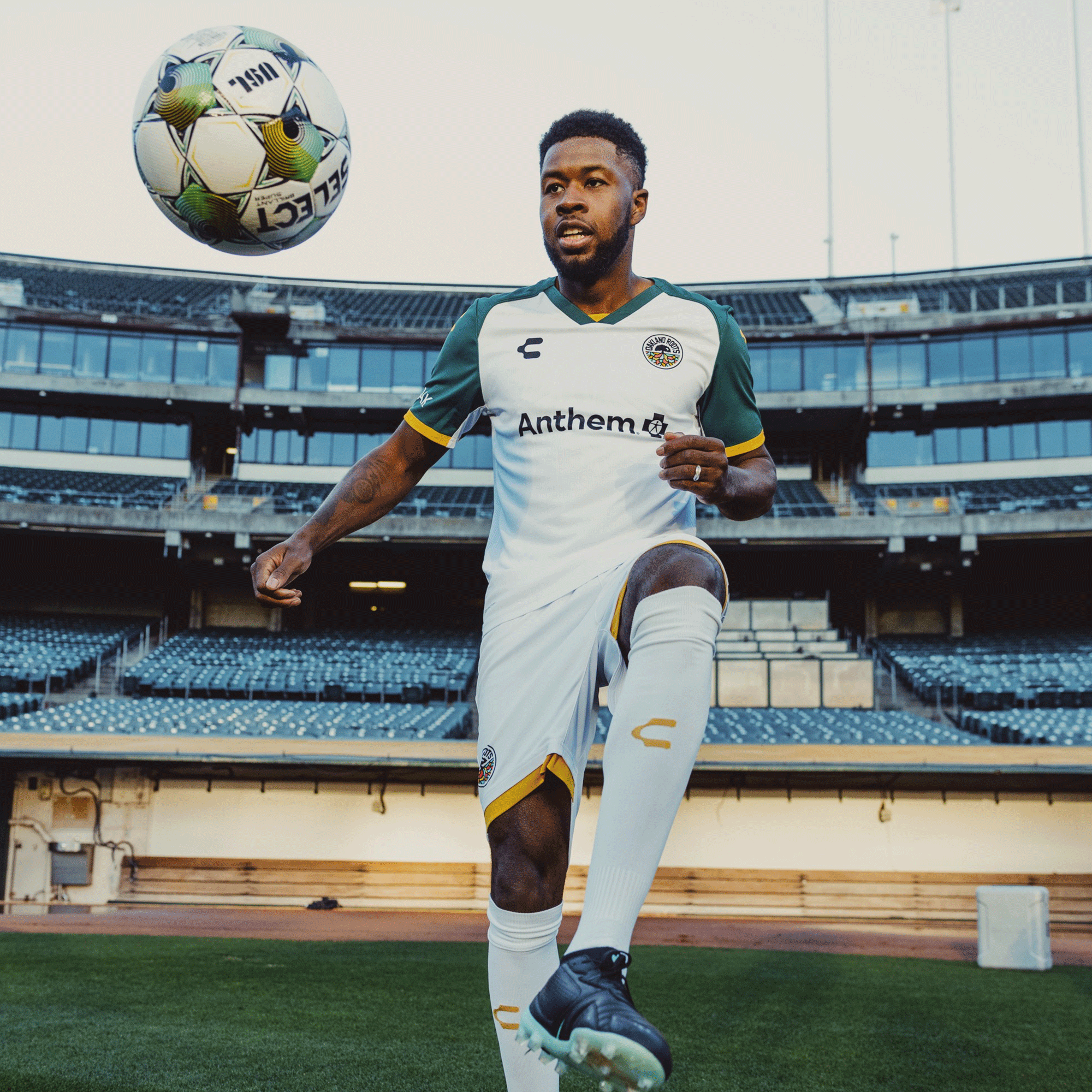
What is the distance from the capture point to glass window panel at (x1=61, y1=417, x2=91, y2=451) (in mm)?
32250

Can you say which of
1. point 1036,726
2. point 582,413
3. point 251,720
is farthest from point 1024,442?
point 582,413

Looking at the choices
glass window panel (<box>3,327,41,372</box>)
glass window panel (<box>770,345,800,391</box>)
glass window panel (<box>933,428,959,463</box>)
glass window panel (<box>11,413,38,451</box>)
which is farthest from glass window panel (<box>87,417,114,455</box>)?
glass window panel (<box>933,428,959,463</box>)

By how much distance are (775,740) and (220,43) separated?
1655cm

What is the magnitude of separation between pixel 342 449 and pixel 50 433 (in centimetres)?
817

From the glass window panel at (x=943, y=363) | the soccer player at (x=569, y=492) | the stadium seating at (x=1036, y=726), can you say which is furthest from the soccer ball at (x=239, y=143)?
the glass window panel at (x=943, y=363)

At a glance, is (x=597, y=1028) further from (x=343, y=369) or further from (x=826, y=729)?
(x=343, y=369)

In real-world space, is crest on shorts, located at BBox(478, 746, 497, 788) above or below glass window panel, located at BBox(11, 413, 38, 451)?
below

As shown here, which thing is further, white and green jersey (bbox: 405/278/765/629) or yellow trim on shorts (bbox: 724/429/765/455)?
yellow trim on shorts (bbox: 724/429/765/455)

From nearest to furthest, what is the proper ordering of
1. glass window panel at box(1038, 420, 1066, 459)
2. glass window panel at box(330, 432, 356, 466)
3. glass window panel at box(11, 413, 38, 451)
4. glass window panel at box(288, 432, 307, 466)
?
glass window panel at box(1038, 420, 1066, 459) < glass window panel at box(11, 413, 38, 451) < glass window panel at box(330, 432, 356, 466) < glass window panel at box(288, 432, 307, 466)

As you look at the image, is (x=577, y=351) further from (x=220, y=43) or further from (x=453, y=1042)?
(x=453, y=1042)

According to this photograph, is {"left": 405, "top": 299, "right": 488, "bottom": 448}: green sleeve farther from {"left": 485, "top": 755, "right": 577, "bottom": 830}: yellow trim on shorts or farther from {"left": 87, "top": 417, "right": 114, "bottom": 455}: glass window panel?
{"left": 87, "top": 417, "right": 114, "bottom": 455}: glass window panel

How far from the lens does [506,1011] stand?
9.32ft

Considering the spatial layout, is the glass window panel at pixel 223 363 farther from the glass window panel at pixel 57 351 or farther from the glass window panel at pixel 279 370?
the glass window panel at pixel 57 351

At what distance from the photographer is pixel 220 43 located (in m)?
5.25
